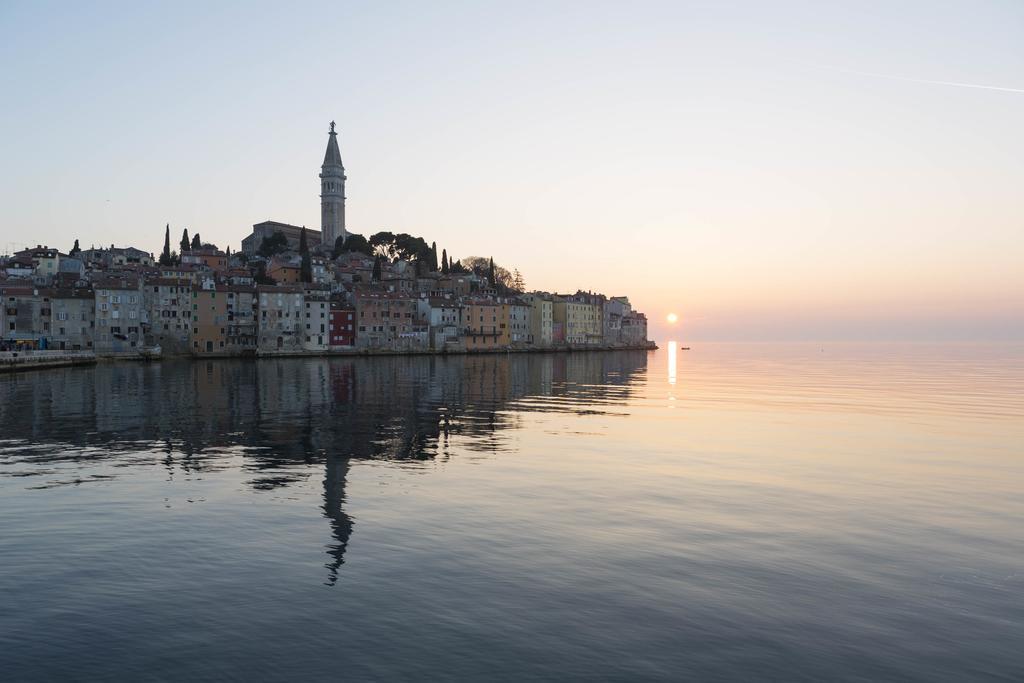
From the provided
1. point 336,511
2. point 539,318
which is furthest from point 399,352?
point 336,511

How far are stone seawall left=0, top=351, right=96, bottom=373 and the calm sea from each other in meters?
46.1

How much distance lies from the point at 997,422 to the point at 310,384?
45.9 metres

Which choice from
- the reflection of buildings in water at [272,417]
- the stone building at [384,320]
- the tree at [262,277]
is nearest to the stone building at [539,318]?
the stone building at [384,320]

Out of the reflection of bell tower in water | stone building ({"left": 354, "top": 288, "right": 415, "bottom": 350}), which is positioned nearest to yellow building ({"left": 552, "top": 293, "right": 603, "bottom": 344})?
stone building ({"left": 354, "top": 288, "right": 415, "bottom": 350})

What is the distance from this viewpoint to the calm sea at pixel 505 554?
970cm

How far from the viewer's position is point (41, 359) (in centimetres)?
7481

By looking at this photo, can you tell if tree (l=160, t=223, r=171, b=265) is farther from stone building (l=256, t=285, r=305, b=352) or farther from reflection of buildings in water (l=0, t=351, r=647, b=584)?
reflection of buildings in water (l=0, t=351, r=647, b=584)

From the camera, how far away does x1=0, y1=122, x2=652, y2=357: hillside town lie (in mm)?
94312

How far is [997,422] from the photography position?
36969mm

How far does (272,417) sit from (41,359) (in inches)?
2099

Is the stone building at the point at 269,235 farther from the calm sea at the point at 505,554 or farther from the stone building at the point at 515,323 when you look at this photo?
the calm sea at the point at 505,554

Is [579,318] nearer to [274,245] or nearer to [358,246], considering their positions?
[358,246]

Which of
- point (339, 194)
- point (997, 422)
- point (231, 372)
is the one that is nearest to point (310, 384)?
point (231, 372)

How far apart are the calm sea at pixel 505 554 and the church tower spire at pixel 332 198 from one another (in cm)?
15695
